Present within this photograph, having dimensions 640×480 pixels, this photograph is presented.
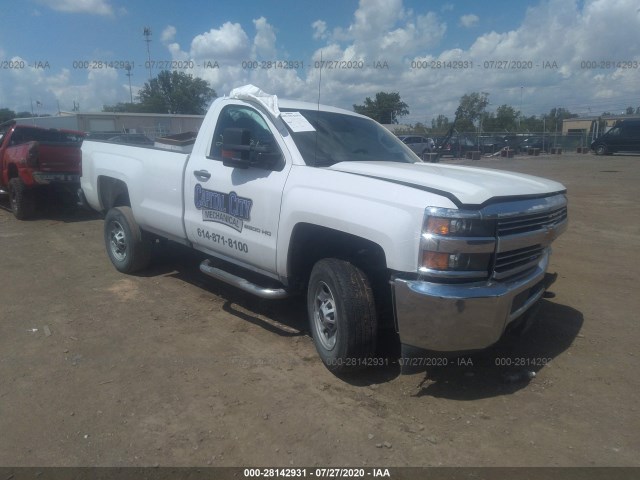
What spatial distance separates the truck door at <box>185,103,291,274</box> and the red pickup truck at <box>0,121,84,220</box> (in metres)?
6.18

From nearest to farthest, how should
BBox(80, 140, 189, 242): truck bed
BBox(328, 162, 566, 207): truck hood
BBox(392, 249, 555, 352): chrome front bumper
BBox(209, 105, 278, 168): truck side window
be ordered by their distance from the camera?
BBox(392, 249, 555, 352): chrome front bumper
BBox(328, 162, 566, 207): truck hood
BBox(209, 105, 278, 168): truck side window
BBox(80, 140, 189, 242): truck bed

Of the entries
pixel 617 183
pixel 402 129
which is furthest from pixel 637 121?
pixel 617 183

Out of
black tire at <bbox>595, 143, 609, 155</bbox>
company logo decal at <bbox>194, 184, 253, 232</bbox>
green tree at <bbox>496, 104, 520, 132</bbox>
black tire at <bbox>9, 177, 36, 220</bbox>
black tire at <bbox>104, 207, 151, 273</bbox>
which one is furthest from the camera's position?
green tree at <bbox>496, 104, 520, 132</bbox>

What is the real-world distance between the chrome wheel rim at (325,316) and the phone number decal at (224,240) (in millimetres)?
881

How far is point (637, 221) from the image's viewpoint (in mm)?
9523

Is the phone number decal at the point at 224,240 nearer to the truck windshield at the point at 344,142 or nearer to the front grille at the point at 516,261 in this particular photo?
the truck windshield at the point at 344,142

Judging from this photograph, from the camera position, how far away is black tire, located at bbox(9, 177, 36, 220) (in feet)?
33.9

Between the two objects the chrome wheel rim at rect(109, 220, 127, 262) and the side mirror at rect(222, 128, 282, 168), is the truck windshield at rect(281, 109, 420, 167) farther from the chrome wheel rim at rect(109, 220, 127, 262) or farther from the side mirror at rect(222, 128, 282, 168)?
the chrome wheel rim at rect(109, 220, 127, 262)

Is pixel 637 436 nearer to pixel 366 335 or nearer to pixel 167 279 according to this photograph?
pixel 366 335

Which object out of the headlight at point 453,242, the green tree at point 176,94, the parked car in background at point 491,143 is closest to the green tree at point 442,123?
the parked car in background at point 491,143

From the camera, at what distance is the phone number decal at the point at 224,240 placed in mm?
4570

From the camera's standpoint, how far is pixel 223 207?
4727 millimetres

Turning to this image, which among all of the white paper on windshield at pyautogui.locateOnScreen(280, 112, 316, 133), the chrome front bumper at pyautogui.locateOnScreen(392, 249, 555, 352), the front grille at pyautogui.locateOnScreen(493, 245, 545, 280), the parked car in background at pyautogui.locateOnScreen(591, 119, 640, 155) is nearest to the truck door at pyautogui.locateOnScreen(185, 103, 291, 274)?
the white paper on windshield at pyautogui.locateOnScreen(280, 112, 316, 133)

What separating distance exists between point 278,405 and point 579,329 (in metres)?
2.91
